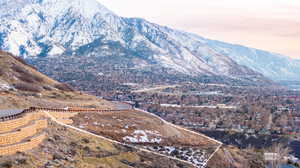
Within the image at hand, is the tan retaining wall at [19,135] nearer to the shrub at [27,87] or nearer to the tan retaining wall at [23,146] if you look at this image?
the tan retaining wall at [23,146]

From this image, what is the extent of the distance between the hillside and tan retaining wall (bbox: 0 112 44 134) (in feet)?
118

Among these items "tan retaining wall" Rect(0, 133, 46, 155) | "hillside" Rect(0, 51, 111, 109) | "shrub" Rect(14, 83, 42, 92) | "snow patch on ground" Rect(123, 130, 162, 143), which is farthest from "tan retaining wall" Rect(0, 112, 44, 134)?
"shrub" Rect(14, 83, 42, 92)

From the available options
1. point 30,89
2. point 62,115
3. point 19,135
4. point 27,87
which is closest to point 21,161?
point 19,135

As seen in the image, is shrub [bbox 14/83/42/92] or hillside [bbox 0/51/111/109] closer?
hillside [bbox 0/51/111/109]

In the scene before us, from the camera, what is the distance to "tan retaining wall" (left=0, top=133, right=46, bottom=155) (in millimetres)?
60438

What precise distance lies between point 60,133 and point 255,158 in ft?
198

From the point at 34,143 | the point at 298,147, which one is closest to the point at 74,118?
the point at 34,143

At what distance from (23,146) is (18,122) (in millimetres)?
9129

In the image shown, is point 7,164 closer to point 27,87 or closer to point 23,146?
point 23,146

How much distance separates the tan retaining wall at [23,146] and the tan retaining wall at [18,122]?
12.2ft

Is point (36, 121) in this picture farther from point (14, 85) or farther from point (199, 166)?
point (14, 85)

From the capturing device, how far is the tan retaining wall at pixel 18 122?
67.5m

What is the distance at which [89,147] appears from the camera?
282 feet

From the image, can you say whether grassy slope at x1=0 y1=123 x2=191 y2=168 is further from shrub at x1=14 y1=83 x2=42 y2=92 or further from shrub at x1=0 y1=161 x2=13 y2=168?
shrub at x1=14 y1=83 x2=42 y2=92
